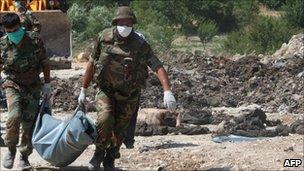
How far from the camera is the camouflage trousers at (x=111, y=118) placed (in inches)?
320

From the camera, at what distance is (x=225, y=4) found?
1847 inches

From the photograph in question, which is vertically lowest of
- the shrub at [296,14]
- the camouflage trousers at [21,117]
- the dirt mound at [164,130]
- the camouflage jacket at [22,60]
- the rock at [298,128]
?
the shrub at [296,14]

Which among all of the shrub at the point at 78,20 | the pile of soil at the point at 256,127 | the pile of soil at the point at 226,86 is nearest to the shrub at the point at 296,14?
the shrub at the point at 78,20

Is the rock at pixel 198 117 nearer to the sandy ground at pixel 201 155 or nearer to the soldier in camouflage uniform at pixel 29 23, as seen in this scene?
the sandy ground at pixel 201 155

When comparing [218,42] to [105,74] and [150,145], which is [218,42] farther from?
[105,74]

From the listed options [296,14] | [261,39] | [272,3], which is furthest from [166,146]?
[272,3]

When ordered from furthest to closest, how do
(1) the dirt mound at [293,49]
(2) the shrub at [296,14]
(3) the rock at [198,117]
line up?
1. (2) the shrub at [296,14]
2. (1) the dirt mound at [293,49]
3. (3) the rock at [198,117]

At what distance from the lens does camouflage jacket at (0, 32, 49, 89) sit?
332 inches

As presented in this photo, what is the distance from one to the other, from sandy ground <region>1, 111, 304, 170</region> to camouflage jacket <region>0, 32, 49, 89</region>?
2.78ft

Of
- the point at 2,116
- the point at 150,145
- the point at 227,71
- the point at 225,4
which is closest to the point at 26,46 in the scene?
the point at 150,145

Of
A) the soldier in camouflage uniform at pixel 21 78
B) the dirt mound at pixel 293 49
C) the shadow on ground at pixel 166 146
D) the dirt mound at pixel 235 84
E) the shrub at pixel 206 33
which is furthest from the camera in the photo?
the shrub at pixel 206 33

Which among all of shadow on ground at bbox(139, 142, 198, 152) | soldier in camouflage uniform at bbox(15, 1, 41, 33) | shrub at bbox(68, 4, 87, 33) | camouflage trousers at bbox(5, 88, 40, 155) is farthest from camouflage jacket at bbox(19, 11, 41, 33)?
shrub at bbox(68, 4, 87, 33)

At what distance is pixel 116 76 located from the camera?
8219 mm

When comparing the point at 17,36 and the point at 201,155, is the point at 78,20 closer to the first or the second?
the point at 201,155
